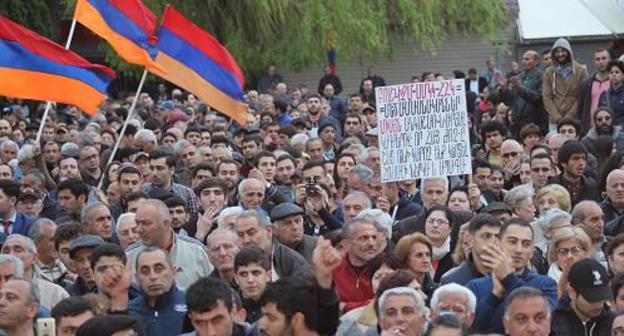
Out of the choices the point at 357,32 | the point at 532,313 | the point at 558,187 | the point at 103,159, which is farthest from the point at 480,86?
the point at 532,313

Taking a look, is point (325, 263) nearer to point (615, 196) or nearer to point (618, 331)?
point (618, 331)

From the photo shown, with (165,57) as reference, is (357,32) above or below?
above

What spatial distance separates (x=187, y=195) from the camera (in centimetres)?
1612

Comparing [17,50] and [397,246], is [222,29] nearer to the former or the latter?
[17,50]

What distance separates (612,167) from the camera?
671 inches

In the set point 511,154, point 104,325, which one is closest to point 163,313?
point 104,325

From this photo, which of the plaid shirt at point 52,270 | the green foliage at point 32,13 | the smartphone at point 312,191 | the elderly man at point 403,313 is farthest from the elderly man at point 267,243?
the green foliage at point 32,13

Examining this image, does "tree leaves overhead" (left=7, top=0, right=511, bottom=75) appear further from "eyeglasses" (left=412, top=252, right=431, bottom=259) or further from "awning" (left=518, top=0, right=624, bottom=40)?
"eyeglasses" (left=412, top=252, right=431, bottom=259)

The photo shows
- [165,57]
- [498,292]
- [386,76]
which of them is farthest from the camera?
[386,76]

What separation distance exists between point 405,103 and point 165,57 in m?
3.28

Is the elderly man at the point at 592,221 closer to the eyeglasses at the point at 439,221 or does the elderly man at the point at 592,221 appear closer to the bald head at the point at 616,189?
the eyeglasses at the point at 439,221

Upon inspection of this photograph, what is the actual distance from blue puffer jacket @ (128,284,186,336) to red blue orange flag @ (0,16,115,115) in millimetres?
6456

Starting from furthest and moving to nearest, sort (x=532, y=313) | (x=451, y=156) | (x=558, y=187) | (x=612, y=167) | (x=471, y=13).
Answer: (x=471, y=13), (x=612, y=167), (x=451, y=156), (x=558, y=187), (x=532, y=313)

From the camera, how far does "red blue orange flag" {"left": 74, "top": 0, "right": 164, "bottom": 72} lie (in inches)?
730
